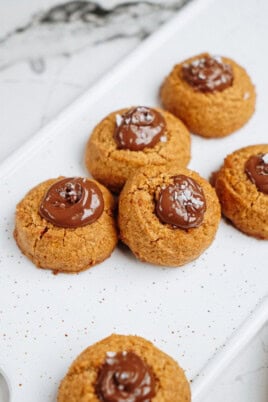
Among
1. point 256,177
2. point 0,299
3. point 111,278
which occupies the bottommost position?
point 0,299

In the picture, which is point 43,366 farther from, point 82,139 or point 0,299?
point 82,139

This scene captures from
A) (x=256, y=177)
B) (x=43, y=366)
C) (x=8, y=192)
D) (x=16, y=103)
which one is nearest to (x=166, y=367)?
(x=43, y=366)

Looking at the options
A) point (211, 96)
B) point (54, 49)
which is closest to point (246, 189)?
point (211, 96)

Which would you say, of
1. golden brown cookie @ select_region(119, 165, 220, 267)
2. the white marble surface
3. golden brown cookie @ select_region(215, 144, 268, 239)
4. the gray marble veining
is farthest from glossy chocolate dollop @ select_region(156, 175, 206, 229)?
the gray marble veining

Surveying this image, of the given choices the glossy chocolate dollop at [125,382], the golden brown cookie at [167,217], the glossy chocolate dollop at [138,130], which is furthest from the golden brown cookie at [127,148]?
the glossy chocolate dollop at [125,382]

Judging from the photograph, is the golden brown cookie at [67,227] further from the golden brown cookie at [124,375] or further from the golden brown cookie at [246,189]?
the golden brown cookie at [246,189]

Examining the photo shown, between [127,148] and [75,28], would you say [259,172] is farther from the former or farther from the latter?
[75,28]
